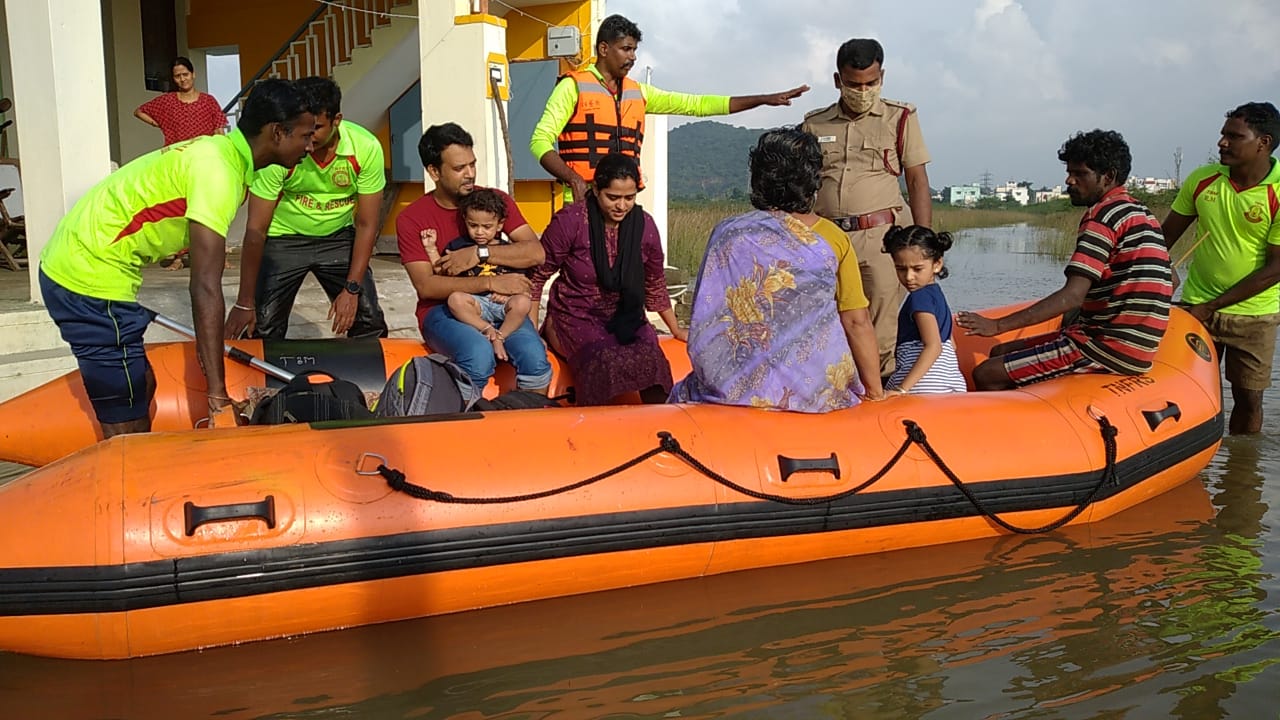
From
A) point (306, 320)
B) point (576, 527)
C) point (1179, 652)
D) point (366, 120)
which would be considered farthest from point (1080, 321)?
point (366, 120)

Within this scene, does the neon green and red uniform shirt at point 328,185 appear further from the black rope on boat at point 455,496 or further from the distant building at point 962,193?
the distant building at point 962,193

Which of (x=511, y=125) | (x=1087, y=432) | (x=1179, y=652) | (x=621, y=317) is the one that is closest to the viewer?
(x=1179, y=652)

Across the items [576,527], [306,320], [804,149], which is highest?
[804,149]

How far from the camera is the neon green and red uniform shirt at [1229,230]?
4.66m

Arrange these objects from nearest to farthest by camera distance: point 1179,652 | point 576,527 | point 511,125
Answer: point 1179,652, point 576,527, point 511,125

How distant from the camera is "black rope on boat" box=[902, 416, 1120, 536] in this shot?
11.8 feet

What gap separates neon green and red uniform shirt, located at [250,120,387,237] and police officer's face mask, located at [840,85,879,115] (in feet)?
7.01

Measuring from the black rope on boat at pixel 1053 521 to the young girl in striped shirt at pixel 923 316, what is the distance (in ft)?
1.78

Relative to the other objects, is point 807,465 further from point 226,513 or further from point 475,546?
point 226,513

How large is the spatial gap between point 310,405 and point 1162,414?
3.35m

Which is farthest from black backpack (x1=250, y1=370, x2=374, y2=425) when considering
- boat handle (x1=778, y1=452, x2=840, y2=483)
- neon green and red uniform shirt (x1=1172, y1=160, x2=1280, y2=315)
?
neon green and red uniform shirt (x1=1172, y1=160, x2=1280, y2=315)

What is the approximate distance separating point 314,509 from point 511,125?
19.1 feet

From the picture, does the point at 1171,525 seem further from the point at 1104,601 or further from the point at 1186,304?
the point at 1186,304

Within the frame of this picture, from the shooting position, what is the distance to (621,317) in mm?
4285
